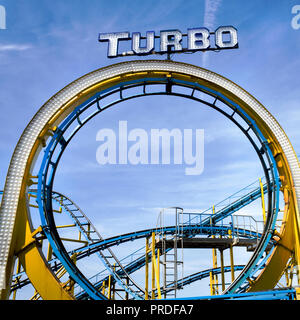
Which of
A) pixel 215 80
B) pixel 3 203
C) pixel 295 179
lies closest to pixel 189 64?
pixel 215 80

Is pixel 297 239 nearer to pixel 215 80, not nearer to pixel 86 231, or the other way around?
pixel 215 80

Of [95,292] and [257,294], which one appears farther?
[95,292]

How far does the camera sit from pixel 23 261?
8.64 m

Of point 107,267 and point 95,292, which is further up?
point 107,267

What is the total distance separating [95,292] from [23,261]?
6.58ft

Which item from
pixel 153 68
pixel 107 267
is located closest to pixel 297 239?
pixel 153 68

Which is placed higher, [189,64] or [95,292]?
[189,64]

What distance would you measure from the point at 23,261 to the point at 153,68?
6.50 metres

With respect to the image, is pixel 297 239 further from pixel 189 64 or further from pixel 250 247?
pixel 189 64

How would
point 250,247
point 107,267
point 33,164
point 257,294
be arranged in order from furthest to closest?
point 107,267 → point 250,247 → point 33,164 → point 257,294

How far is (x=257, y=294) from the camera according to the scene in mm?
7531

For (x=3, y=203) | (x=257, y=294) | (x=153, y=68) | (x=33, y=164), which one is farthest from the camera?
(x=153, y=68)

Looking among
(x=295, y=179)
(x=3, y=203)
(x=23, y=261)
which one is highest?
(x=295, y=179)

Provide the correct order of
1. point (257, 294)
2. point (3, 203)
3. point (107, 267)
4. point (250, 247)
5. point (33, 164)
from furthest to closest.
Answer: point (107, 267)
point (250, 247)
point (33, 164)
point (3, 203)
point (257, 294)
